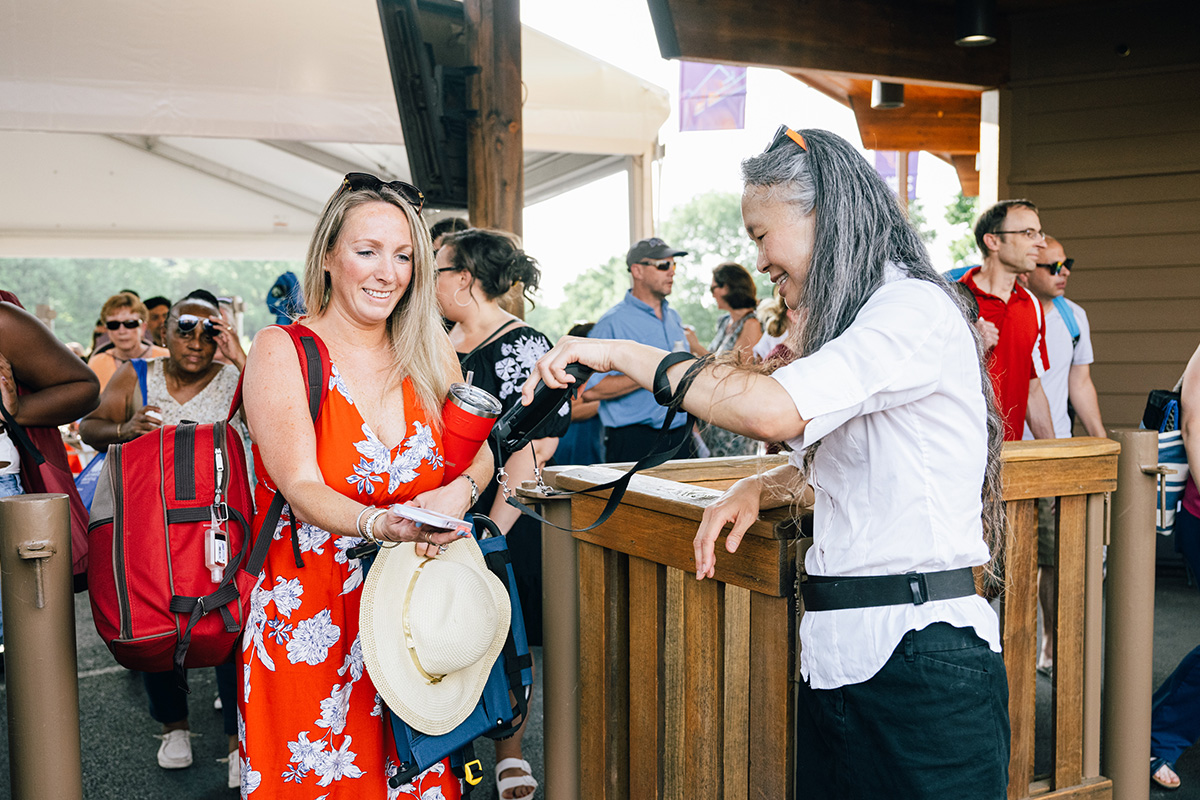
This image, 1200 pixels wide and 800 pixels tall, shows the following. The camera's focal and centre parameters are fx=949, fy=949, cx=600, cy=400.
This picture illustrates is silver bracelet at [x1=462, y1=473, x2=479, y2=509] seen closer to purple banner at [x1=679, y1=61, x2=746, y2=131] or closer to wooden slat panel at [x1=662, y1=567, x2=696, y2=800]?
wooden slat panel at [x1=662, y1=567, x2=696, y2=800]

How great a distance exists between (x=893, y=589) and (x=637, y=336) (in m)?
3.50

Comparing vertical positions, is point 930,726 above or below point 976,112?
below

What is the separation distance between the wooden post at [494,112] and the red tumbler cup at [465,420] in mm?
2393

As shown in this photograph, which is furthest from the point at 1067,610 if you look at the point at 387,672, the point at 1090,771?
the point at 387,672

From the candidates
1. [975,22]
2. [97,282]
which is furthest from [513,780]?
[97,282]

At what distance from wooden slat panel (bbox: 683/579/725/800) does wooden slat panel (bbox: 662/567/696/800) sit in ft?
0.05

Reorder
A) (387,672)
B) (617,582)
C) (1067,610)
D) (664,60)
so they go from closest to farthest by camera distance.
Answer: (387,672) → (617,582) → (1067,610) → (664,60)

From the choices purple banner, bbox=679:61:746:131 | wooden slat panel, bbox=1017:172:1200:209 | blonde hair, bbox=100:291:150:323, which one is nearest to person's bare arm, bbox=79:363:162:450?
blonde hair, bbox=100:291:150:323

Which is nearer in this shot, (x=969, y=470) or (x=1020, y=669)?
(x=969, y=470)

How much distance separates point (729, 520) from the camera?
1.67 metres

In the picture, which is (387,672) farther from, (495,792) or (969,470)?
(495,792)

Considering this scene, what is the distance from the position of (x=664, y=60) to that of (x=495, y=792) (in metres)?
3.97

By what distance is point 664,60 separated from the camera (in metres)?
5.36

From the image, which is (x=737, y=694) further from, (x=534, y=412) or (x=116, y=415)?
(x=116, y=415)
